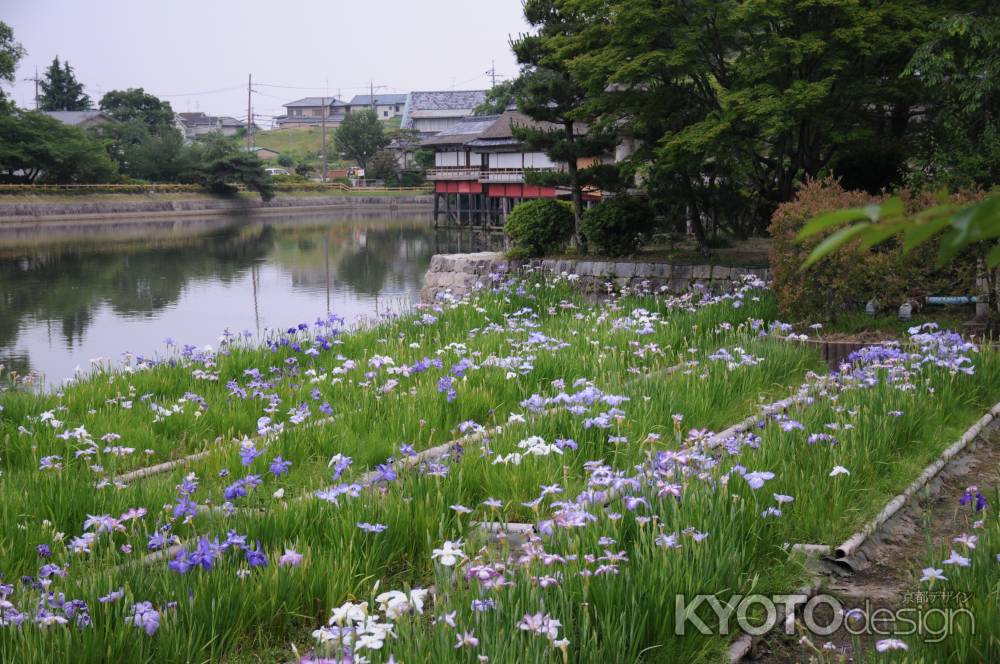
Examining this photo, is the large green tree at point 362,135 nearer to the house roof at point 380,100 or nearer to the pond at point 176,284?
the pond at point 176,284

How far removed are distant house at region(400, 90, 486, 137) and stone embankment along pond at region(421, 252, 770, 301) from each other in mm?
73859

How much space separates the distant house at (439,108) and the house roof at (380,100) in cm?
2880

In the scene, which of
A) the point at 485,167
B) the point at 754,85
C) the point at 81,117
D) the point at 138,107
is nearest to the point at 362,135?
the point at 138,107

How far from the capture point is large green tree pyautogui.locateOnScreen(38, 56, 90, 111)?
68.5 meters

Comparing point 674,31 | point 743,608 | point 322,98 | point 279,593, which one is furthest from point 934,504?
point 322,98

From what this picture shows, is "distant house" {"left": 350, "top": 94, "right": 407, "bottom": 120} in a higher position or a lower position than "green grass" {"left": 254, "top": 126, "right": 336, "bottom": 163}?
higher

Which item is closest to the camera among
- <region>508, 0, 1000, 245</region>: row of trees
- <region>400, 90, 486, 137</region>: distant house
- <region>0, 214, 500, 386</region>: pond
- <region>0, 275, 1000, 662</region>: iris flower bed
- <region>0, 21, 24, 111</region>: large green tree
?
<region>0, 275, 1000, 662</region>: iris flower bed

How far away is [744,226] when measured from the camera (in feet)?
61.1

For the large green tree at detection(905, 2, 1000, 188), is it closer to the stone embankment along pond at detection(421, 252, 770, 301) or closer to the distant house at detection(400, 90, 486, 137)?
the stone embankment along pond at detection(421, 252, 770, 301)

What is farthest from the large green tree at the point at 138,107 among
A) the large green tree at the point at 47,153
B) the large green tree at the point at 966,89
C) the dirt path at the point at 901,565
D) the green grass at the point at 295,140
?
the dirt path at the point at 901,565

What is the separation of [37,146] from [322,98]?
76.0m

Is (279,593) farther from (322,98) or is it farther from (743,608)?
(322,98)

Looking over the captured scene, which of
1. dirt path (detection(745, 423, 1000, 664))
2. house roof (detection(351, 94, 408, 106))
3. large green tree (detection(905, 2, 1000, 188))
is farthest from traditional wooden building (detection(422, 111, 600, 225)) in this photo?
house roof (detection(351, 94, 408, 106))

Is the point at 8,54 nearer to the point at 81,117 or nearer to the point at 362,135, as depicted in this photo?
the point at 81,117
